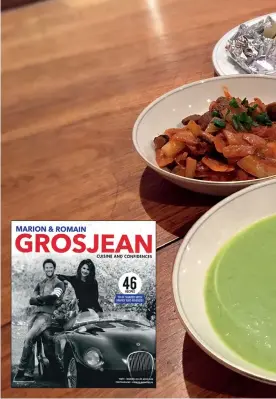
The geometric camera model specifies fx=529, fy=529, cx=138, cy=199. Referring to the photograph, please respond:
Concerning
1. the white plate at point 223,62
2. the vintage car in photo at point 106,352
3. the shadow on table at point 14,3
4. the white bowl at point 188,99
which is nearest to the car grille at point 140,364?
the vintage car in photo at point 106,352

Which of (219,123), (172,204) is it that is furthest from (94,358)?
(219,123)

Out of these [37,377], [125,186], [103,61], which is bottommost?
[37,377]

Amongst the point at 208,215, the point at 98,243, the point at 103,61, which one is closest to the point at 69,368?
the point at 98,243

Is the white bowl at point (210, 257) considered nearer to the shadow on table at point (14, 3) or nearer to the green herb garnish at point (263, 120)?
the green herb garnish at point (263, 120)

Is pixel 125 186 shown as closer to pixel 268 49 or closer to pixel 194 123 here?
pixel 194 123

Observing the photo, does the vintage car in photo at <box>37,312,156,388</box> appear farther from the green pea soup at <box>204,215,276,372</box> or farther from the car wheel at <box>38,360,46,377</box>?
the green pea soup at <box>204,215,276,372</box>

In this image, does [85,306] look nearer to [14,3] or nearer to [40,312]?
[40,312]

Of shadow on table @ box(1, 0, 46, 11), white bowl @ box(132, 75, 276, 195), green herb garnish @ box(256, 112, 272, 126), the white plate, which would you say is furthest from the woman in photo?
shadow on table @ box(1, 0, 46, 11)
